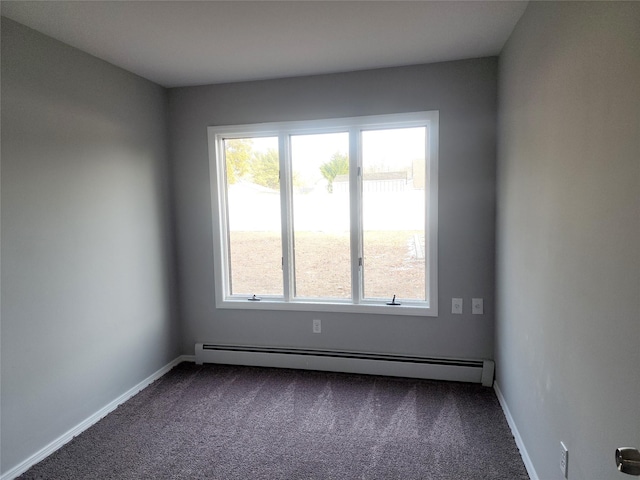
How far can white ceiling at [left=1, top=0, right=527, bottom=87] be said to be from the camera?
1934 millimetres

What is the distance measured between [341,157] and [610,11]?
6.95 ft

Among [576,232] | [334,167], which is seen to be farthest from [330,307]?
[576,232]

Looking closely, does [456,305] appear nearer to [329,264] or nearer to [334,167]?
[329,264]

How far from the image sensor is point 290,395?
278 centimetres

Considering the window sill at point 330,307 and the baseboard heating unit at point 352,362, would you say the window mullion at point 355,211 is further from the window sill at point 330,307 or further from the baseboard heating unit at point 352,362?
the baseboard heating unit at point 352,362

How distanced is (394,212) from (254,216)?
4.08 ft

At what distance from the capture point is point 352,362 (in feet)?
10.1

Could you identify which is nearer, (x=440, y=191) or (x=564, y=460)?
(x=564, y=460)

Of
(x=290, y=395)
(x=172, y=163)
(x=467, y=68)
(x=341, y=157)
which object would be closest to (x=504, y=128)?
(x=467, y=68)

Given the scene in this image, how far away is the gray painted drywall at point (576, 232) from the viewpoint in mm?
1012

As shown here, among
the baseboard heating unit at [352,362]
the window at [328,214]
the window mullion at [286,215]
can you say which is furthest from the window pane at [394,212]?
the window mullion at [286,215]

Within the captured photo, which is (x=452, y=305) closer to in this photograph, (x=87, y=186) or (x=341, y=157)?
(x=341, y=157)

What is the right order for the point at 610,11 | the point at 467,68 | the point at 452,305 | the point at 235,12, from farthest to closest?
1. the point at 452,305
2. the point at 467,68
3. the point at 235,12
4. the point at 610,11

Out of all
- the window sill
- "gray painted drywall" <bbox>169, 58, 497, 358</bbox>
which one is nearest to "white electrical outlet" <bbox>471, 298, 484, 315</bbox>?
"gray painted drywall" <bbox>169, 58, 497, 358</bbox>
